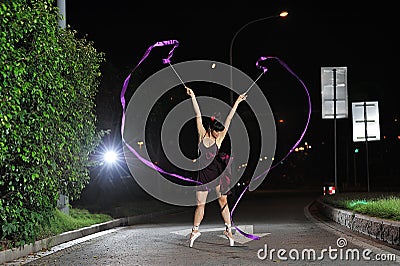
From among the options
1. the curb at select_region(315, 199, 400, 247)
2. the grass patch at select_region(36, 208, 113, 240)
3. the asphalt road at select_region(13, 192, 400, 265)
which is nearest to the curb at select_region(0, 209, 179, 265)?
the grass patch at select_region(36, 208, 113, 240)

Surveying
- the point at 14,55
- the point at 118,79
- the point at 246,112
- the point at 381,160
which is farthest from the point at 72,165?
the point at 381,160

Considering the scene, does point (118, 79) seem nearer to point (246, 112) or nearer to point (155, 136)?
point (155, 136)

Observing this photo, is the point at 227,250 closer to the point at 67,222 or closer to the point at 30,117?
the point at 30,117

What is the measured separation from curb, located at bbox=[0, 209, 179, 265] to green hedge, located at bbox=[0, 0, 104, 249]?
0.22 m

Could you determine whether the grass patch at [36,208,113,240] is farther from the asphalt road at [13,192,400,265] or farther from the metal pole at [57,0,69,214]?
the asphalt road at [13,192,400,265]

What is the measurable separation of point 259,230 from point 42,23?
289 inches

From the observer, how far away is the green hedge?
1080cm

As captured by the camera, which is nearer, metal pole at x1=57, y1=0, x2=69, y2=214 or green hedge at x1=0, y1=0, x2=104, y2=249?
green hedge at x1=0, y1=0, x2=104, y2=249

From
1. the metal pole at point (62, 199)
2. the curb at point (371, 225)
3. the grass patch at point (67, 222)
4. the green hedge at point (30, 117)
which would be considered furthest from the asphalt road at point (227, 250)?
the metal pole at point (62, 199)

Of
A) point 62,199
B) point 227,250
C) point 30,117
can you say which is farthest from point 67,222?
point 227,250

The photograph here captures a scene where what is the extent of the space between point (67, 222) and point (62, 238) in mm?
1636

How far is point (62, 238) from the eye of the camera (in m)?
14.6

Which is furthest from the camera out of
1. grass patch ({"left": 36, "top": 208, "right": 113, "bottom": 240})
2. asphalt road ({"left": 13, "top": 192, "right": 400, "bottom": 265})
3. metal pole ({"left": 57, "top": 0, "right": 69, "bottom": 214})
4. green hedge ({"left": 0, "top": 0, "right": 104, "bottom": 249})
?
metal pole ({"left": 57, "top": 0, "right": 69, "bottom": 214})

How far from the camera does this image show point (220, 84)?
41.3 metres
